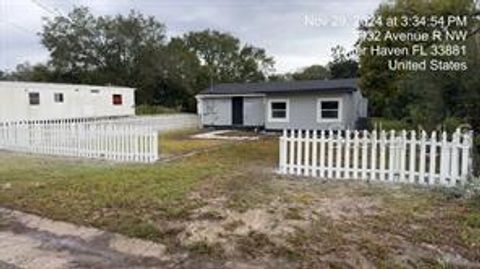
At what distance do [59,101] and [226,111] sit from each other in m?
10.0

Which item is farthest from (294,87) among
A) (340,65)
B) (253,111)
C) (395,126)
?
(340,65)

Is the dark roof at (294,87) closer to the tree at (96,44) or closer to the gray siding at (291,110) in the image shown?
the gray siding at (291,110)

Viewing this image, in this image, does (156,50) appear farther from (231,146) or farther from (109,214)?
(109,214)

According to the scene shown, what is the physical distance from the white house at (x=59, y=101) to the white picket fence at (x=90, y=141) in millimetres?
8844

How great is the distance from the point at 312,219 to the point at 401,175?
3367mm

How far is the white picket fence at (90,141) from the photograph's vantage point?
477 inches

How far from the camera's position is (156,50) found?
141 ft

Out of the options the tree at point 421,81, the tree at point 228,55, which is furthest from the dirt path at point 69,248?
the tree at point 228,55

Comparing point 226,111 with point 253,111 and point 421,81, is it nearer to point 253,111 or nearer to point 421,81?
point 253,111

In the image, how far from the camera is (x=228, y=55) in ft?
155

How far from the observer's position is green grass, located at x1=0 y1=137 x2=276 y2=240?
6012 mm

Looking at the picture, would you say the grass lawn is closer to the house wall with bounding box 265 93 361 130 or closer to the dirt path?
the dirt path

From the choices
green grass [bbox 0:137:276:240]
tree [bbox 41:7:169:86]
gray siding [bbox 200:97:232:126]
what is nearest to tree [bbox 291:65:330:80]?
tree [bbox 41:7:169:86]

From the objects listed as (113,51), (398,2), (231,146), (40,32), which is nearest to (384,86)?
(398,2)
